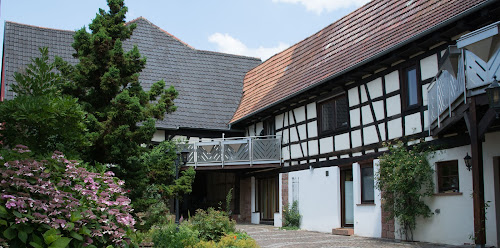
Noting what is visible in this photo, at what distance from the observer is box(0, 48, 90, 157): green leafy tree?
5512mm

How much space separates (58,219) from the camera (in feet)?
15.2

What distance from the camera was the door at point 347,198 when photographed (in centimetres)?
1672

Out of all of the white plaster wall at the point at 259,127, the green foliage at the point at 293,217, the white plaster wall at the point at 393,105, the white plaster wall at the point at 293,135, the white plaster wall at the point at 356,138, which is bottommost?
the green foliage at the point at 293,217

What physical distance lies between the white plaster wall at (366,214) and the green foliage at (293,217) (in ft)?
12.0

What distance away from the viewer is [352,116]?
53.0 ft

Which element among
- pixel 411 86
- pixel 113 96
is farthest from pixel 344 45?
pixel 113 96

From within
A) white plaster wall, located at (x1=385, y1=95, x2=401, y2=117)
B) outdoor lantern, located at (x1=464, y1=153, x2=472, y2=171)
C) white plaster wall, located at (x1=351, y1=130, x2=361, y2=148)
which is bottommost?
outdoor lantern, located at (x1=464, y1=153, x2=472, y2=171)

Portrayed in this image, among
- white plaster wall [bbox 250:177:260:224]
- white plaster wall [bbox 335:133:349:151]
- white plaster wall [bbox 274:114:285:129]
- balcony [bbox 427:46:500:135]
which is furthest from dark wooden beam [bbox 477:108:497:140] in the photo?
white plaster wall [bbox 250:177:260:224]

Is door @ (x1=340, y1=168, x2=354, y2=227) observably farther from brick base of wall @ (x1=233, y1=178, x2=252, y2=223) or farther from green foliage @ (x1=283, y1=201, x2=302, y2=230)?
brick base of wall @ (x1=233, y1=178, x2=252, y2=223)

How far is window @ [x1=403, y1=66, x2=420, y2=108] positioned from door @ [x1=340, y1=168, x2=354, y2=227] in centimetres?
366

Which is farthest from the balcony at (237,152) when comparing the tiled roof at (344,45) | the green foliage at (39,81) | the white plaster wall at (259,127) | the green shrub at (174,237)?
the green foliage at (39,81)

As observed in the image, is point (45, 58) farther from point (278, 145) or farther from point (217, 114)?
point (217, 114)

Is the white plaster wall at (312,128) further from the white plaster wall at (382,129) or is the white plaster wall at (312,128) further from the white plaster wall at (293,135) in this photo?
the white plaster wall at (382,129)

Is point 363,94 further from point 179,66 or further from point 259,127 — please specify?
point 179,66
